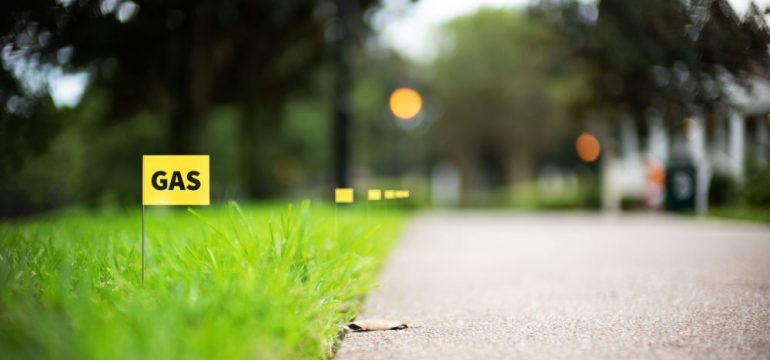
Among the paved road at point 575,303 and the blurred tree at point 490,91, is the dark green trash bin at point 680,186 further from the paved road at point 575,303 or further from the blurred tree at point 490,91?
the blurred tree at point 490,91

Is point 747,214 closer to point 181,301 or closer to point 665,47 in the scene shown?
point 665,47

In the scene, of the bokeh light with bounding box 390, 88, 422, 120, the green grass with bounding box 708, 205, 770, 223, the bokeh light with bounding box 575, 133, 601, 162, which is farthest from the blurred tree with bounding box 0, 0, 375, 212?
the bokeh light with bounding box 575, 133, 601, 162

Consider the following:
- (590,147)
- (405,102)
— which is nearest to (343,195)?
(405,102)

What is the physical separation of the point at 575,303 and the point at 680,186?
677 inches

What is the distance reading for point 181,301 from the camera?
10.2 ft

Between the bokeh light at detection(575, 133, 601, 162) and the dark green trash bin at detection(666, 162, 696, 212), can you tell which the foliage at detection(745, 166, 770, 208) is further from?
the bokeh light at detection(575, 133, 601, 162)

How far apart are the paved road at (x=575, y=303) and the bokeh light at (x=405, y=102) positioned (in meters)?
4.62

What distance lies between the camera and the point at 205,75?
13648mm

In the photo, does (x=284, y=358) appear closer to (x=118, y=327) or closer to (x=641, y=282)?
(x=118, y=327)

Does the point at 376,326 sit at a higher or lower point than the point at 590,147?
lower

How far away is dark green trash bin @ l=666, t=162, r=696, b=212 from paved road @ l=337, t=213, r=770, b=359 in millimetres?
10581

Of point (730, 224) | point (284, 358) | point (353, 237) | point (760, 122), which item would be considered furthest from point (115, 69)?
point (760, 122)

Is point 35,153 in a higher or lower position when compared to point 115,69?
lower

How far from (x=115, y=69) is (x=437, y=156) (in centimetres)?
4250
